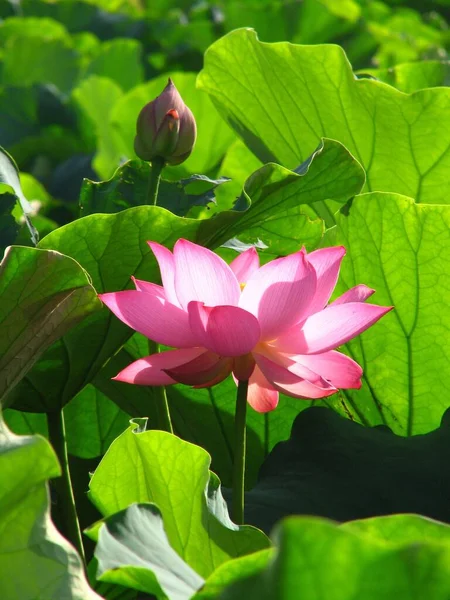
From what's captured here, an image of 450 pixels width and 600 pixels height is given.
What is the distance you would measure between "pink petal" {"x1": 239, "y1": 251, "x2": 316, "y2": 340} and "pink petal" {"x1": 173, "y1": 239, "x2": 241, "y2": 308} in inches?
0.9

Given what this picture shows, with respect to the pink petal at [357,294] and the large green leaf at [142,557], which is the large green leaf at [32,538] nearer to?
the large green leaf at [142,557]

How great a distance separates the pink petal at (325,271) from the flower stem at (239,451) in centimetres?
8

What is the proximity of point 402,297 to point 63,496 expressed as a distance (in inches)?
13.9

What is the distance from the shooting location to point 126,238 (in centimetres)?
76

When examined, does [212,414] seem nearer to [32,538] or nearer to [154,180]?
[154,180]

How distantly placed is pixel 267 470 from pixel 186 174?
681 millimetres

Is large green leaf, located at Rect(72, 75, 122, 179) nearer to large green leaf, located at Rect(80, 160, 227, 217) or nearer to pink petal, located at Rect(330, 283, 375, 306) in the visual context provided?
large green leaf, located at Rect(80, 160, 227, 217)

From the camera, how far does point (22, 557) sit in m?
0.47

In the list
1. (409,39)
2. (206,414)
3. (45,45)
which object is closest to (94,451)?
(206,414)

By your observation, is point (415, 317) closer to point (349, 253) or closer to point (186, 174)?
point (349, 253)

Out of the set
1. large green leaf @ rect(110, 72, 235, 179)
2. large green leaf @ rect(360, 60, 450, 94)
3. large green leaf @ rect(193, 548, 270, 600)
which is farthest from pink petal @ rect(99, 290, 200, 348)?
large green leaf @ rect(110, 72, 235, 179)


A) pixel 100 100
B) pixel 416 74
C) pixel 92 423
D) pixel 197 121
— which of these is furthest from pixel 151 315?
pixel 100 100

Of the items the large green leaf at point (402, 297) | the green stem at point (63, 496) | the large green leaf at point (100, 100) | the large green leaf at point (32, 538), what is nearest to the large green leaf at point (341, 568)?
the large green leaf at point (32, 538)

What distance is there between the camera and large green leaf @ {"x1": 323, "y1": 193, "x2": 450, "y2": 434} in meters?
0.84
